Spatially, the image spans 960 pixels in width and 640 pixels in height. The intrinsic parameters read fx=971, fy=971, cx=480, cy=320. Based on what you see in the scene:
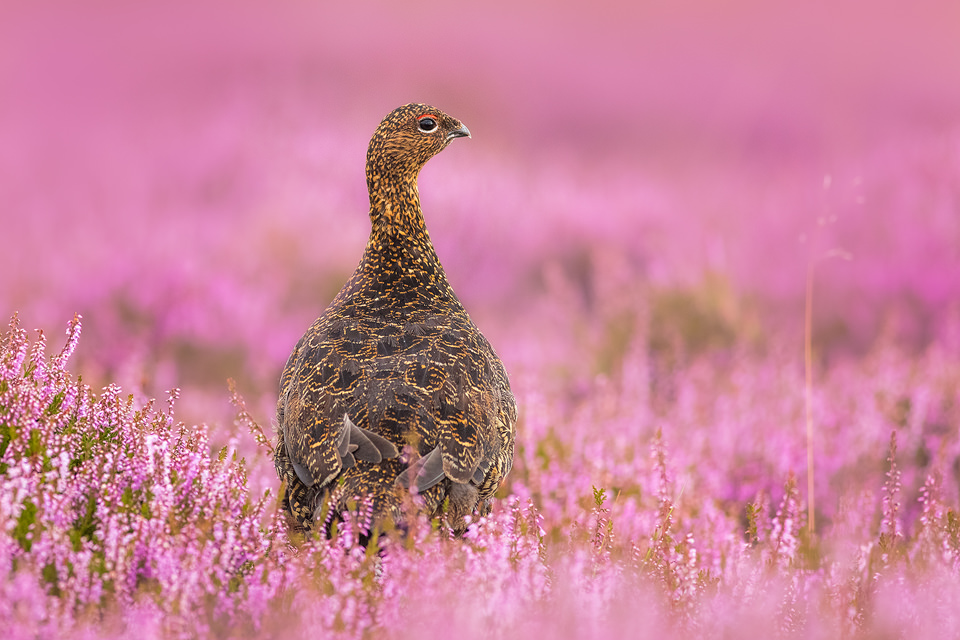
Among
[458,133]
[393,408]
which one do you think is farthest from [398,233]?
[393,408]

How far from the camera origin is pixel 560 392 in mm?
8102

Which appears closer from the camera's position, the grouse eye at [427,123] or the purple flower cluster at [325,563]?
the purple flower cluster at [325,563]

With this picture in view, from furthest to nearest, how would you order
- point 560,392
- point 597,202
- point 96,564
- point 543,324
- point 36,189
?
point 597,202 → point 36,189 → point 543,324 → point 560,392 → point 96,564

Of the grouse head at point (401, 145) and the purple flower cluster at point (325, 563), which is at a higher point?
the grouse head at point (401, 145)

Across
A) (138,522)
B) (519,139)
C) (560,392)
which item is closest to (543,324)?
(560,392)

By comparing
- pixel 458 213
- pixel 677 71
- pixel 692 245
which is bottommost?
pixel 692 245

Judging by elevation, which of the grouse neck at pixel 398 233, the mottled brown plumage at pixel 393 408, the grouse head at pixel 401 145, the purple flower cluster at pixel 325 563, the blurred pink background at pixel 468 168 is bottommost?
the purple flower cluster at pixel 325 563

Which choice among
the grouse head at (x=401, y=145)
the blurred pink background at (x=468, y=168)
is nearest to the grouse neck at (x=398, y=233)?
the grouse head at (x=401, y=145)

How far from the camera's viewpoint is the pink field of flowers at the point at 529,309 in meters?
2.58

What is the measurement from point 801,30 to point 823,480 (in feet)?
48.0

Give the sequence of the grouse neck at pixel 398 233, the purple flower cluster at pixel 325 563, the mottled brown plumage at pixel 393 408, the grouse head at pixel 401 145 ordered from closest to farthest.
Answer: the purple flower cluster at pixel 325 563 < the mottled brown plumage at pixel 393 408 < the grouse neck at pixel 398 233 < the grouse head at pixel 401 145

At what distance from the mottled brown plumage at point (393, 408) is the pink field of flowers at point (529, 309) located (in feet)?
0.62

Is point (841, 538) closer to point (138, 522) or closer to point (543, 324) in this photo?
point (138, 522)

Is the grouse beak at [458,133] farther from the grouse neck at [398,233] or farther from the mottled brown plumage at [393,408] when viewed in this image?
the mottled brown plumage at [393,408]
